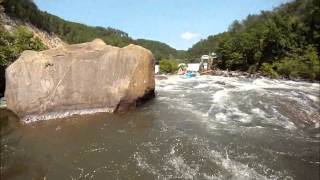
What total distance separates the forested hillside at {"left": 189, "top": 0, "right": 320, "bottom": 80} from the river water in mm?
25677

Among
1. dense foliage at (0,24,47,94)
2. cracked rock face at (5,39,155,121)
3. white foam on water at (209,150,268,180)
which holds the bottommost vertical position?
white foam on water at (209,150,268,180)

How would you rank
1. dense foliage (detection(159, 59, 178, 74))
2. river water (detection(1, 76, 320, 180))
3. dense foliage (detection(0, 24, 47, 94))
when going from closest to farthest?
river water (detection(1, 76, 320, 180)) → dense foliage (detection(0, 24, 47, 94)) → dense foliage (detection(159, 59, 178, 74))

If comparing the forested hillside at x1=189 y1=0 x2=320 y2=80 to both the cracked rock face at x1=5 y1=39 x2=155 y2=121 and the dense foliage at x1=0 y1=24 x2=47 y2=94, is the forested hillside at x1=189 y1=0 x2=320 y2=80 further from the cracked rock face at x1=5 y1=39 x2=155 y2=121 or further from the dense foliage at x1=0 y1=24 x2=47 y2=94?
the dense foliage at x1=0 y1=24 x2=47 y2=94

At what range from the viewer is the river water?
11.9 meters

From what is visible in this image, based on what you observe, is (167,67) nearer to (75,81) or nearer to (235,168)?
(75,81)

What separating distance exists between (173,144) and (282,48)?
47.2 metres

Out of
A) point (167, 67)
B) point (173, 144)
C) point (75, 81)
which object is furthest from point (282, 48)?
point (173, 144)

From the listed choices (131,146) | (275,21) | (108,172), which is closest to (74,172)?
(108,172)

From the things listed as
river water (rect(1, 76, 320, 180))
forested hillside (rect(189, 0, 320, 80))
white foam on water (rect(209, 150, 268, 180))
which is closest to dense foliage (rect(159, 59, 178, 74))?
forested hillside (rect(189, 0, 320, 80))

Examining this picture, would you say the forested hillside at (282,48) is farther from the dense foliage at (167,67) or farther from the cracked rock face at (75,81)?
the cracked rock face at (75,81)

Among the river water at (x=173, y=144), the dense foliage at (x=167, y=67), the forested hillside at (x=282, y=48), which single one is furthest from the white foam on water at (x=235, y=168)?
the dense foliage at (x=167, y=67)

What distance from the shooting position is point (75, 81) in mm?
20406

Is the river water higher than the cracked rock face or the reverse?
the reverse

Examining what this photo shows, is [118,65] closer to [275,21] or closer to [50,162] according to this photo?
[50,162]
